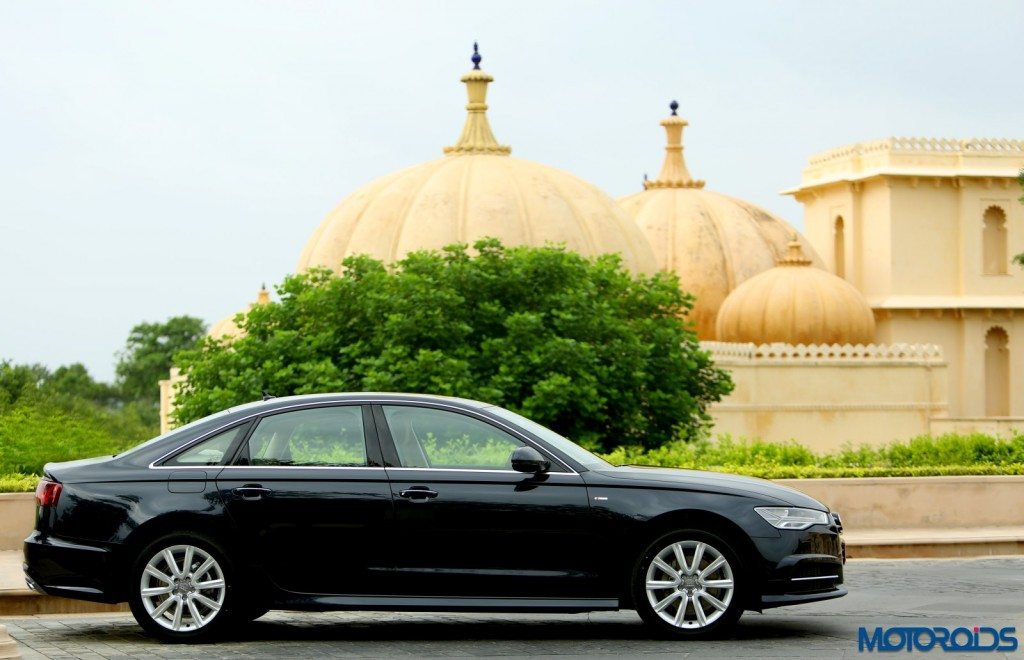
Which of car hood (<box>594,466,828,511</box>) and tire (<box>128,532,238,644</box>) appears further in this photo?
car hood (<box>594,466,828,511</box>)

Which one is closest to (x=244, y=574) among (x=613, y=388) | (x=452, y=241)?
(x=613, y=388)

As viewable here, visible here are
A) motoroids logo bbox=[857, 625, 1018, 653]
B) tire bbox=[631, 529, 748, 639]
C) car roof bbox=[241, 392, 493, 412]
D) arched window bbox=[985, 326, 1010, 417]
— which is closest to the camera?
motoroids logo bbox=[857, 625, 1018, 653]

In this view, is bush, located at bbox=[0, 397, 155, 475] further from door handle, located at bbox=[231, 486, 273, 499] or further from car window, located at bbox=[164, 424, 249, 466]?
door handle, located at bbox=[231, 486, 273, 499]

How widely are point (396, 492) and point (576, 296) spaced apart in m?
18.1

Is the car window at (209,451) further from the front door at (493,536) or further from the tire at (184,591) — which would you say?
Result: the front door at (493,536)

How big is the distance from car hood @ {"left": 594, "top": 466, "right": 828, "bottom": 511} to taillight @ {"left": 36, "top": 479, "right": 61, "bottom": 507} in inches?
127

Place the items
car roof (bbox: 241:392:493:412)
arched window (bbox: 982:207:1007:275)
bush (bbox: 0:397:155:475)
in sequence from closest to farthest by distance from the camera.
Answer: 1. car roof (bbox: 241:392:493:412)
2. bush (bbox: 0:397:155:475)
3. arched window (bbox: 982:207:1007:275)

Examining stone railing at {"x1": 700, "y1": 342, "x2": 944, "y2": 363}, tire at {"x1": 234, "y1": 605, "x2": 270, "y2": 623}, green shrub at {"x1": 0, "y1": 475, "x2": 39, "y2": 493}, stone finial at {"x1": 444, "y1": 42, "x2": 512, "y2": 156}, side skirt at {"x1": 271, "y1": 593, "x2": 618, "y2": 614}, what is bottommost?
tire at {"x1": 234, "y1": 605, "x2": 270, "y2": 623}

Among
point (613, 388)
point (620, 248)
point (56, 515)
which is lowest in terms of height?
point (56, 515)

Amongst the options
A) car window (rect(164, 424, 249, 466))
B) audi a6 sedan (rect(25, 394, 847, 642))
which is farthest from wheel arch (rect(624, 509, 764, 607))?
car window (rect(164, 424, 249, 466))

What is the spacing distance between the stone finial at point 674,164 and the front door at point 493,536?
4034 cm

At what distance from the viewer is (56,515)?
9992 millimetres

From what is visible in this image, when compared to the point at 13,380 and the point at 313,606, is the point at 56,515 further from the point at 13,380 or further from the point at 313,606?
the point at 13,380

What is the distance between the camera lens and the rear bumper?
982 cm
